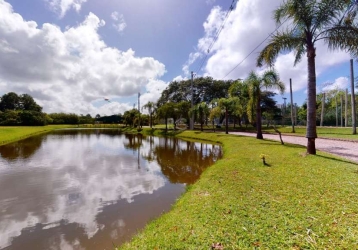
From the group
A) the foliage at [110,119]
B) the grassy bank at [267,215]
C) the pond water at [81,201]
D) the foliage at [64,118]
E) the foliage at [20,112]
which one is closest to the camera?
the grassy bank at [267,215]

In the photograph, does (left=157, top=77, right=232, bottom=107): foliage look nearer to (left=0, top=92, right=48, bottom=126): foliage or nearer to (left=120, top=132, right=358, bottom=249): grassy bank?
(left=120, top=132, right=358, bottom=249): grassy bank

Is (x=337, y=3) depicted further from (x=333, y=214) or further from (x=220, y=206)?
(x=220, y=206)

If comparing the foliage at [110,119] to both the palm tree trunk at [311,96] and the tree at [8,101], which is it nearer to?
the tree at [8,101]

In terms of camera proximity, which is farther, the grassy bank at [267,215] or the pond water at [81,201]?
the pond water at [81,201]

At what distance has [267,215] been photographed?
13.2 feet

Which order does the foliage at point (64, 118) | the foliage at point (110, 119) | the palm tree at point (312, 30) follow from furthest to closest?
the foliage at point (110, 119), the foliage at point (64, 118), the palm tree at point (312, 30)

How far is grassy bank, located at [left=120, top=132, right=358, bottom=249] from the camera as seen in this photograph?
3207 millimetres

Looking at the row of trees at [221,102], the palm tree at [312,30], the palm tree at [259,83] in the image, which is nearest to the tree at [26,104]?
the row of trees at [221,102]

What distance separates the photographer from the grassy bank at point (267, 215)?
126 inches

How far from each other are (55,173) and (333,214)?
439 inches

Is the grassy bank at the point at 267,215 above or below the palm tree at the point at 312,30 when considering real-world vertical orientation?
below

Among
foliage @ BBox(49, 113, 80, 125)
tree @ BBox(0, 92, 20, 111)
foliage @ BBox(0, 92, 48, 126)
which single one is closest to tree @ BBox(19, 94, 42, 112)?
foliage @ BBox(0, 92, 48, 126)

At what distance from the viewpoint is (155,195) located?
7.27 meters

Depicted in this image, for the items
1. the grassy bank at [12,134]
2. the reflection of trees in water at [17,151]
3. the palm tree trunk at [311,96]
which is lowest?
the reflection of trees in water at [17,151]
